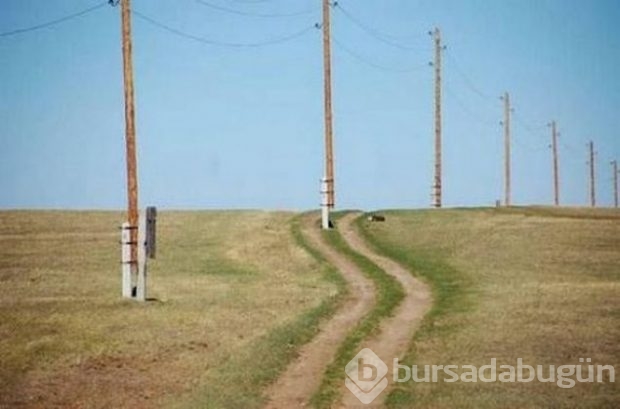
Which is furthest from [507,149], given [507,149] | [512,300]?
[512,300]

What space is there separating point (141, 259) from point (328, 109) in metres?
21.8

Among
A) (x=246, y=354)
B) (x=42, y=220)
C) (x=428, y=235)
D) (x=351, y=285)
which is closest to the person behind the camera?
(x=246, y=354)

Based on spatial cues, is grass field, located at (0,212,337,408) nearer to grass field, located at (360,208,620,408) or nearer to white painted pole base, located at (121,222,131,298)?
Result: white painted pole base, located at (121,222,131,298)

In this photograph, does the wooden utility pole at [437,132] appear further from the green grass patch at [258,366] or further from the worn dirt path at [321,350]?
the green grass patch at [258,366]

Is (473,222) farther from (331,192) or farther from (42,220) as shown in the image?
(42,220)

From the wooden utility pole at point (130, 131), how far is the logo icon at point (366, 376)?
10.0 m

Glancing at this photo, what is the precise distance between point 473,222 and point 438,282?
1716cm

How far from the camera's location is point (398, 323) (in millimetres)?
17875

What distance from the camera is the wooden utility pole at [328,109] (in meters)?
39.1

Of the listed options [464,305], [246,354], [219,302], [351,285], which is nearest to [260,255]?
[351,285]

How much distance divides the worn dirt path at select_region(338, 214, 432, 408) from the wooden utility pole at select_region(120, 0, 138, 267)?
887 centimetres

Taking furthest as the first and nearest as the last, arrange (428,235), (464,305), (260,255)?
(428,235) < (260,255) < (464,305)

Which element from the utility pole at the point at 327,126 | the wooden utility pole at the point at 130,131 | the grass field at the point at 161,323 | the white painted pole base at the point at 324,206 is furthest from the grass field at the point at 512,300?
the wooden utility pole at the point at 130,131

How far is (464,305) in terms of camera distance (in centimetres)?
1998
